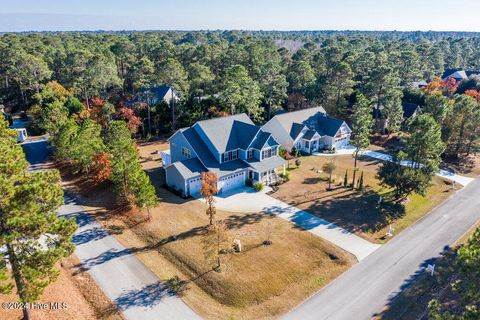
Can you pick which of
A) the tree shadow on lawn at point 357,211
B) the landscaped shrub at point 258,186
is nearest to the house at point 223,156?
the landscaped shrub at point 258,186

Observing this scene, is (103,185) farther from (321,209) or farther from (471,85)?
(471,85)

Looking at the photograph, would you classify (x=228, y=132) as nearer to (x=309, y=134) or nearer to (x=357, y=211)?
(x=309, y=134)

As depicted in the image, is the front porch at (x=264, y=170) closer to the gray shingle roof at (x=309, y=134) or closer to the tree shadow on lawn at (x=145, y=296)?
the gray shingle roof at (x=309, y=134)

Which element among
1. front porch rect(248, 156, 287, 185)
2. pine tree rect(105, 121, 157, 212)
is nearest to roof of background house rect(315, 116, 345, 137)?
front porch rect(248, 156, 287, 185)

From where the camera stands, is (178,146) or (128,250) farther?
(178,146)

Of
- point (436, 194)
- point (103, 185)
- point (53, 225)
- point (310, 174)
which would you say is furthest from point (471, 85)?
point (53, 225)

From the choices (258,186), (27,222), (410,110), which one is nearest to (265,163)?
(258,186)

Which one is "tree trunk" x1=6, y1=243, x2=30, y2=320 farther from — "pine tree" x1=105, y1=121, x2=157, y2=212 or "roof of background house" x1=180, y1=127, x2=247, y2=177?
"roof of background house" x1=180, y1=127, x2=247, y2=177
